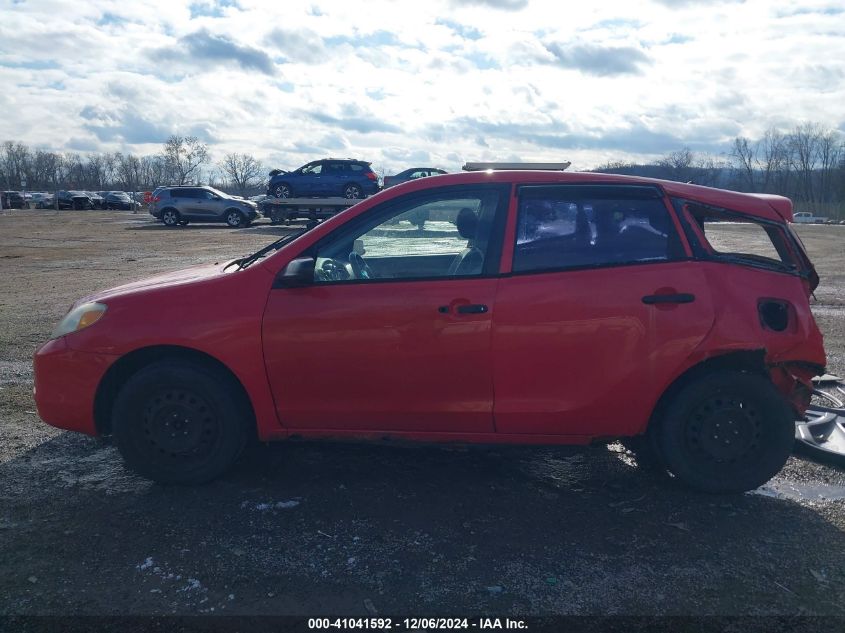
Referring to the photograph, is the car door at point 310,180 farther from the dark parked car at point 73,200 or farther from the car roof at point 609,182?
the dark parked car at point 73,200

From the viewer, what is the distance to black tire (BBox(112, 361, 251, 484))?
4160 mm

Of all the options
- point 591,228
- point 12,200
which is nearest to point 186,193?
point 591,228

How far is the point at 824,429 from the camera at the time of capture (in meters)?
5.20

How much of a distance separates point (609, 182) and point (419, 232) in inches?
46.8

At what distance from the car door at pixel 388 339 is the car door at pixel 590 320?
141 mm

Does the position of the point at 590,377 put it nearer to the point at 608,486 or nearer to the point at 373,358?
the point at 608,486

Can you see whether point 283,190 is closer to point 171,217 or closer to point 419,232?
point 171,217

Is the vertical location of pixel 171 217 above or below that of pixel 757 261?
above

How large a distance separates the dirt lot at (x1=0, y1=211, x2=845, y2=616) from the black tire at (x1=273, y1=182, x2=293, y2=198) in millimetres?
24929

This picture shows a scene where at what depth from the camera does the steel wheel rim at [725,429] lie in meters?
4.16

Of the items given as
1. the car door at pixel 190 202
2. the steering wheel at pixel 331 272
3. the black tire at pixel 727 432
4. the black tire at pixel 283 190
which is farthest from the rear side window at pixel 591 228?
the car door at pixel 190 202

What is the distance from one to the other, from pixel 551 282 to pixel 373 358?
1.09m

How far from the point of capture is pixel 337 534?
374 centimetres

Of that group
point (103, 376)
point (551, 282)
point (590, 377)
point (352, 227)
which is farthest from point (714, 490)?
point (103, 376)
